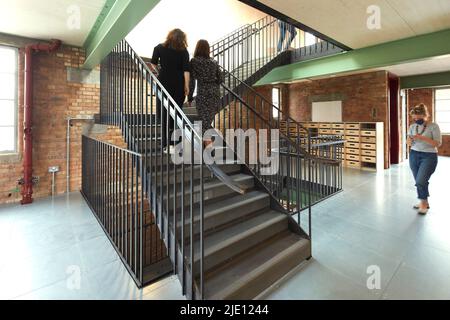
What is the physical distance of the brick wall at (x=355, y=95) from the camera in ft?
22.9

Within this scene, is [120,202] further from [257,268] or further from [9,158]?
[9,158]

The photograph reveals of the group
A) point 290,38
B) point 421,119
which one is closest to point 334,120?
point 290,38

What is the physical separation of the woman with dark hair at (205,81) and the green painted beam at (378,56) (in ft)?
11.3

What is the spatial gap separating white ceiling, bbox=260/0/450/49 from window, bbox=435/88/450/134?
780 centimetres

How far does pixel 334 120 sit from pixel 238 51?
4.08 meters

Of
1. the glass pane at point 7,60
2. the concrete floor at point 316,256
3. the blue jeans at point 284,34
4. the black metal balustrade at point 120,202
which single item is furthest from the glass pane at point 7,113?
the blue jeans at point 284,34

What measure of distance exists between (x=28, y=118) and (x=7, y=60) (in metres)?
1.09

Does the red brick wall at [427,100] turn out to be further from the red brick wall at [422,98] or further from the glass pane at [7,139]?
the glass pane at [7,139]

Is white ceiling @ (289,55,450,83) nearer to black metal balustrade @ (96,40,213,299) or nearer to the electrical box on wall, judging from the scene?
black metal balustrade @ (96,40,213,299)

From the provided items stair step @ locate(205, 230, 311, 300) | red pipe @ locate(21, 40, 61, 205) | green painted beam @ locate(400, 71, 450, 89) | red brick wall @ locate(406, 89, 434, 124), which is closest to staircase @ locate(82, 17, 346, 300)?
stair step @ locate(205, 230, 311, 300)

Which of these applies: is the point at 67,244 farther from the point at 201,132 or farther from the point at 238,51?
the point at 238,51

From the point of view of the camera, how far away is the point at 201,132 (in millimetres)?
2912

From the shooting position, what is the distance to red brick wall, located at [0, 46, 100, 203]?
448cm
